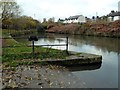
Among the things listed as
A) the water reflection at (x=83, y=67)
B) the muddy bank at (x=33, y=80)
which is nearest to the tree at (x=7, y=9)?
the water reflection at (x=83, y=67)

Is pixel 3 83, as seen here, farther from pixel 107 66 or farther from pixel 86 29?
pixel 86 29

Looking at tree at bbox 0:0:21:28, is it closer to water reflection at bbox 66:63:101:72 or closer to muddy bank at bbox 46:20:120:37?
muddy bank at bbox 46:20:120:37

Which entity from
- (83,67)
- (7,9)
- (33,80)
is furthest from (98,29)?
(33,80)

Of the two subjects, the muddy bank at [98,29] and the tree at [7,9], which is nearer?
the tree at [7,9]

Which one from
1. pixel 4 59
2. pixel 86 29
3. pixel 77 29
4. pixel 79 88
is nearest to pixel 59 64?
pixel 4 59

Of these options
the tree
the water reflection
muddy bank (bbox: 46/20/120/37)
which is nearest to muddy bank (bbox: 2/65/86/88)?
the water reflection

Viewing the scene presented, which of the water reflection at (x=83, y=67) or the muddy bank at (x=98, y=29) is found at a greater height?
the muddy bank at (x=98, y=29)

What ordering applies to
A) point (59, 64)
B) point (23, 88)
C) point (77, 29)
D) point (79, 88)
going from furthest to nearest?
point (77, 29) → point (59, 64) → point (79, 88) → point (23, 88)

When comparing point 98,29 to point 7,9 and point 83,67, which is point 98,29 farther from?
point 83,67

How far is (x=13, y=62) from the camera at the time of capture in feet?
38.2

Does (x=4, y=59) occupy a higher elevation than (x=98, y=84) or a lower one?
higher

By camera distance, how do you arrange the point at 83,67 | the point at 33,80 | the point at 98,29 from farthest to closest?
1. the point at 98,29
2. the point at 83,67
3. the point at 33,80

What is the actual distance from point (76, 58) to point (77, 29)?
51685 mm

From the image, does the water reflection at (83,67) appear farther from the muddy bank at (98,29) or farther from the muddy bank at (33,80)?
the muddy bank at (98,29)
